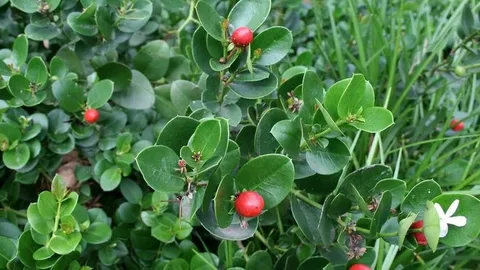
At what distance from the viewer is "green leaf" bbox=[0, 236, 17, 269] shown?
99 centimetres

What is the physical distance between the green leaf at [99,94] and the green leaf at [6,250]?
34 centimetres

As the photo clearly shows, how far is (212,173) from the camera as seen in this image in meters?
0.78

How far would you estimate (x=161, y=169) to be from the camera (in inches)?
30.2

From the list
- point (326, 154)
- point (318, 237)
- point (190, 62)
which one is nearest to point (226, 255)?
point (318, 237)

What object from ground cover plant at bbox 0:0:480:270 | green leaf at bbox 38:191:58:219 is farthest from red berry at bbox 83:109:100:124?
green leaf at bbox 38:191:58:219

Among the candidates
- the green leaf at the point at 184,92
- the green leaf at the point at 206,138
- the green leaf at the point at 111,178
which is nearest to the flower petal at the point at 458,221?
the green leaf at the point at 206,138

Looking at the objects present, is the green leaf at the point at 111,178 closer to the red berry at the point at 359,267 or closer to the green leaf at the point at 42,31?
the green leaf at the point at 42,31

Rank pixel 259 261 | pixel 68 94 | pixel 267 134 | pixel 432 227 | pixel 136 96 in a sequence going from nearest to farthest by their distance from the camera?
pixel 432 227 < pixel 267 134 < pixel 259 261 < pixel 68 94 < pixel 136 96

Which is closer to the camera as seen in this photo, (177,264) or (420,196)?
(420,196)

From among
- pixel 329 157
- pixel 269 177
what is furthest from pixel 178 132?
pixel 329 157

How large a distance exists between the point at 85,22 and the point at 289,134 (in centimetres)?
58

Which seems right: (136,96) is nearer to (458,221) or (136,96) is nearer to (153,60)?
(153,60)

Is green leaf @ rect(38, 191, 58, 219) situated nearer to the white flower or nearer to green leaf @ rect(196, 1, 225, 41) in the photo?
green leaf @ rect(196, 1, 225, 41)

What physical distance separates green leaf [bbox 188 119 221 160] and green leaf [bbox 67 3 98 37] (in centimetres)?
50
